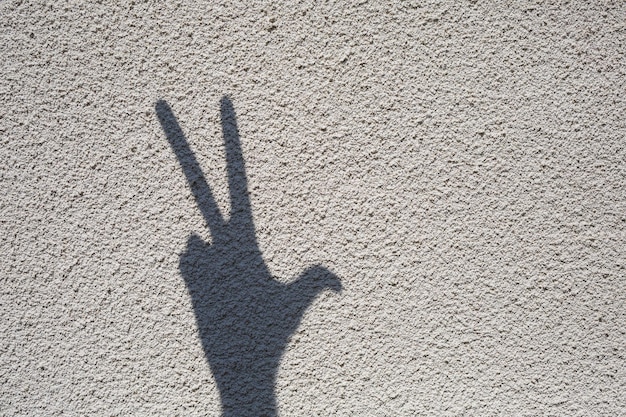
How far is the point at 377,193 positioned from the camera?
5.77ft

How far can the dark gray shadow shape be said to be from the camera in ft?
5.79

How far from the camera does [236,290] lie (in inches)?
70.0

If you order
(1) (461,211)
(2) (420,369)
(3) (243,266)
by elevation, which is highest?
(1) (461,211)

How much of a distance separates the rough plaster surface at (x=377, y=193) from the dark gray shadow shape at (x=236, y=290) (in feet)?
0.12

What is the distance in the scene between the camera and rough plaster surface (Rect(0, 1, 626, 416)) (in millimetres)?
1758

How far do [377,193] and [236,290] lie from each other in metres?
0.71

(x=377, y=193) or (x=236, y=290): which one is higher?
(x=377, y=193)

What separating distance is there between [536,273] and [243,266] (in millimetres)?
1201

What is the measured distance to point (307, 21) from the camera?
5.80 ft

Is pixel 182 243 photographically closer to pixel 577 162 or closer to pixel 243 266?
pixel 243 266

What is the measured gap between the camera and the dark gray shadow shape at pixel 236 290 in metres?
1.76

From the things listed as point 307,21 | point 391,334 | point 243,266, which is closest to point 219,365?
point 243,266

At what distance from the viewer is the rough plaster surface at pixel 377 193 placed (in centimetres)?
176

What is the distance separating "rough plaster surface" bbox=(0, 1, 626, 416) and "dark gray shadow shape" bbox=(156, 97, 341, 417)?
0.12 feet
